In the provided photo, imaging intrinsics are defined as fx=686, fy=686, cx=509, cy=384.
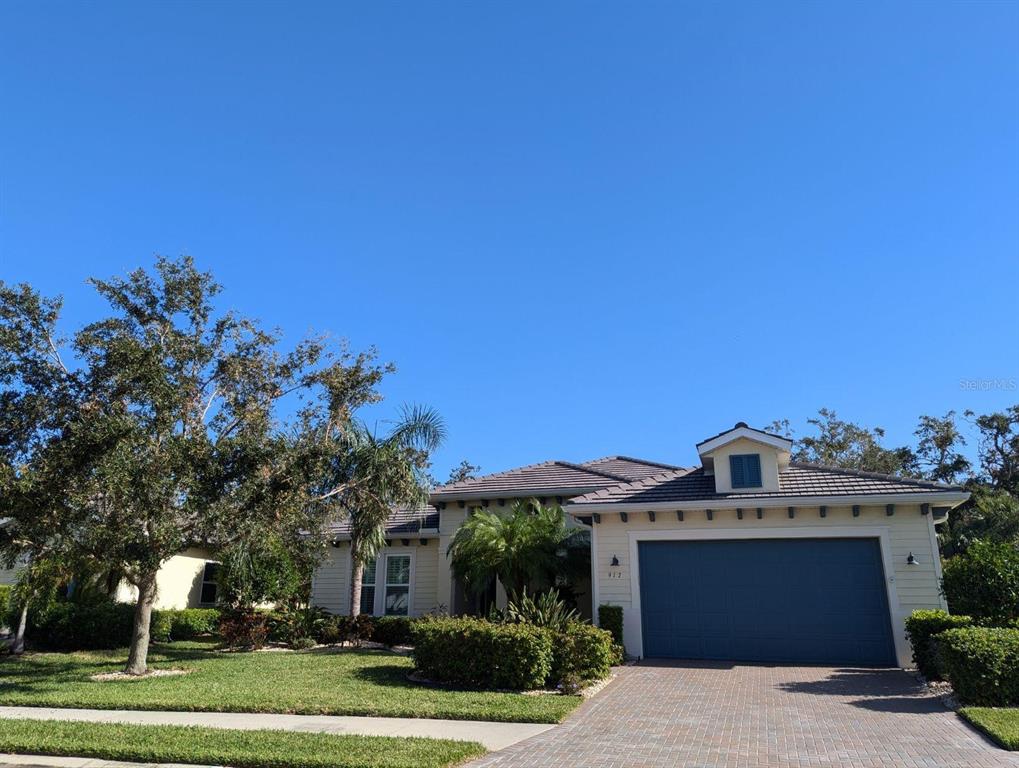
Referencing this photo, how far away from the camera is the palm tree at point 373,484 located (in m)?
18.2

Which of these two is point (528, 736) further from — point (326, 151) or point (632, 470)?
point (632, 470)

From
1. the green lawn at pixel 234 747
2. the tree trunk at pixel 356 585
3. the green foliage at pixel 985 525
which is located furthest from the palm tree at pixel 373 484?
the green foliage at pixel 985 525

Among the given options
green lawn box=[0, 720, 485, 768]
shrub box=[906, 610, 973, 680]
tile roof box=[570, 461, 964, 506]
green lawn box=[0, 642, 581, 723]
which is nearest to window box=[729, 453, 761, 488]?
tile roof box=[570, 461, 964, 506]

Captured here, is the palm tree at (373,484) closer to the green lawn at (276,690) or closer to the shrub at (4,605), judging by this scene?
the green lawn at (276,690)

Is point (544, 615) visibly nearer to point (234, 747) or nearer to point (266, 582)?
point (234, 747)

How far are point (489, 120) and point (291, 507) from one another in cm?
894

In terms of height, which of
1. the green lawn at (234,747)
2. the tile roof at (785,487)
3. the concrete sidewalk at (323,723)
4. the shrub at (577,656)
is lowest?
the concrete sidewalk at (323,723)

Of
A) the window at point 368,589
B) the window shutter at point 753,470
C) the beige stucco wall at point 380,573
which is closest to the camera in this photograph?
the window shutter at point 753,470

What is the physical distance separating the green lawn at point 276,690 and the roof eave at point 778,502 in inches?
215

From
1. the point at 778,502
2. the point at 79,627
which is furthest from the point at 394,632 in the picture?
the point at 778,502

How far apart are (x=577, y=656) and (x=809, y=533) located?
21.6 ft

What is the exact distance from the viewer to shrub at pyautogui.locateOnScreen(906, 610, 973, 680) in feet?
37.8

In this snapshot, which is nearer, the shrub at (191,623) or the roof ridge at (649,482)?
the roof ridge at (649,482)

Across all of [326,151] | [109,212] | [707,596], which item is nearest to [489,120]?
[326,151]
